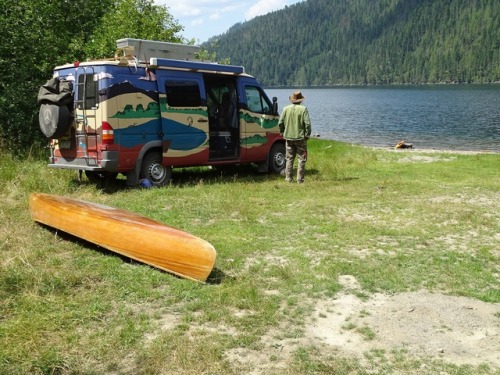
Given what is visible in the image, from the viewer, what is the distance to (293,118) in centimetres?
1208

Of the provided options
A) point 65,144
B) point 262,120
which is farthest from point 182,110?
point 262,120

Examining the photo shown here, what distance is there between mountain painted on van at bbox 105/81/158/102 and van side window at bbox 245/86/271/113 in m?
2.96

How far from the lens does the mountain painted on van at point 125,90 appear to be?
975cm

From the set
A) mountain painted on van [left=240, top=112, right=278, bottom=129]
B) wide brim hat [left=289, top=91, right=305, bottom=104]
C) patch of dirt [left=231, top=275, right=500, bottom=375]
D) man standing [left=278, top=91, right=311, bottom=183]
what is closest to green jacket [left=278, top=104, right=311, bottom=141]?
man standing [left=278, top=91, right=311, bottom=183]

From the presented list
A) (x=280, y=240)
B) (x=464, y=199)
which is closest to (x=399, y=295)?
(x=280, y=240)

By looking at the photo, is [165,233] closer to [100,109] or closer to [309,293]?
[309,293]

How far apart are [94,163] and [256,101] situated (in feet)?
15.5

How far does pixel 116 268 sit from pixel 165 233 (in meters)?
0.67

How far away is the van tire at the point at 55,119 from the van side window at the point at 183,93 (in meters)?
2.10

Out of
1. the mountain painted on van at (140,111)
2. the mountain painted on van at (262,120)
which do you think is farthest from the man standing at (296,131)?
the mountain painted on van at (140,111)

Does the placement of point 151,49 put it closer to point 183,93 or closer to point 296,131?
point 183,93

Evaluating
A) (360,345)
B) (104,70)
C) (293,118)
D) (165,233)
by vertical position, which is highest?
(104,70)

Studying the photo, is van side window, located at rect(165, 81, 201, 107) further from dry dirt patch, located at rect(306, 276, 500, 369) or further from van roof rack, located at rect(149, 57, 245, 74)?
dry dirt patch, located at rect(306, 276, 500, 369)

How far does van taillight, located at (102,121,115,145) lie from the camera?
32.1ft
